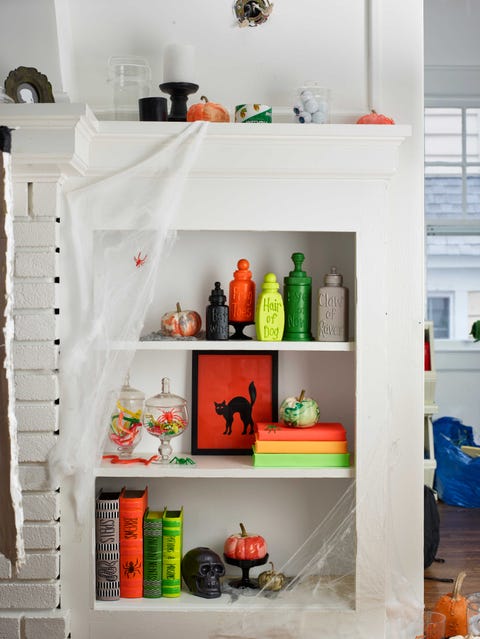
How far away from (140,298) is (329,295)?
559 millimetres

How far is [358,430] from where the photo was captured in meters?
2.56

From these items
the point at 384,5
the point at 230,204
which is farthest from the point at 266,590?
the point at 384,5

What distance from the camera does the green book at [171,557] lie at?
2635mm

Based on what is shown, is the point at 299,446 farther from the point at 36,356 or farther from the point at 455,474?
the point at 455,474

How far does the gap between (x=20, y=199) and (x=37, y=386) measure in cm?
52

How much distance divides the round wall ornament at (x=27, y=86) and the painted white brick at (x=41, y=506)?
1084 millimetres

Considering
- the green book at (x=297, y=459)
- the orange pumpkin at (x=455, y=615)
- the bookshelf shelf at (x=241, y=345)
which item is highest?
the bookshelf shelf at (x=241, y=345)

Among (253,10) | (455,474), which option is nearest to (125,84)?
(253,10)

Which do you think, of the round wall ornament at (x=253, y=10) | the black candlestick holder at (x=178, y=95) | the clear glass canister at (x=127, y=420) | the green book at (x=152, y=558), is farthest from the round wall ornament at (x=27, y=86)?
the green book at (x=152, y=558)

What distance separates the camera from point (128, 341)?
246cm

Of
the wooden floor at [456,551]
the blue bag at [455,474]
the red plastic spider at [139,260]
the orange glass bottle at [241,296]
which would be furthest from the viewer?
the blue bag at [455,474]

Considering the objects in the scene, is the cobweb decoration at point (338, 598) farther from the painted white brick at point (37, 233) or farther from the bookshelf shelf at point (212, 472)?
the painted white brick at point (37, 233)

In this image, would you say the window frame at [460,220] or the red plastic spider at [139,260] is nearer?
the red plastic spider at [139,260]

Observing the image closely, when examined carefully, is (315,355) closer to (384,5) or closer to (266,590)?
(266,590)
